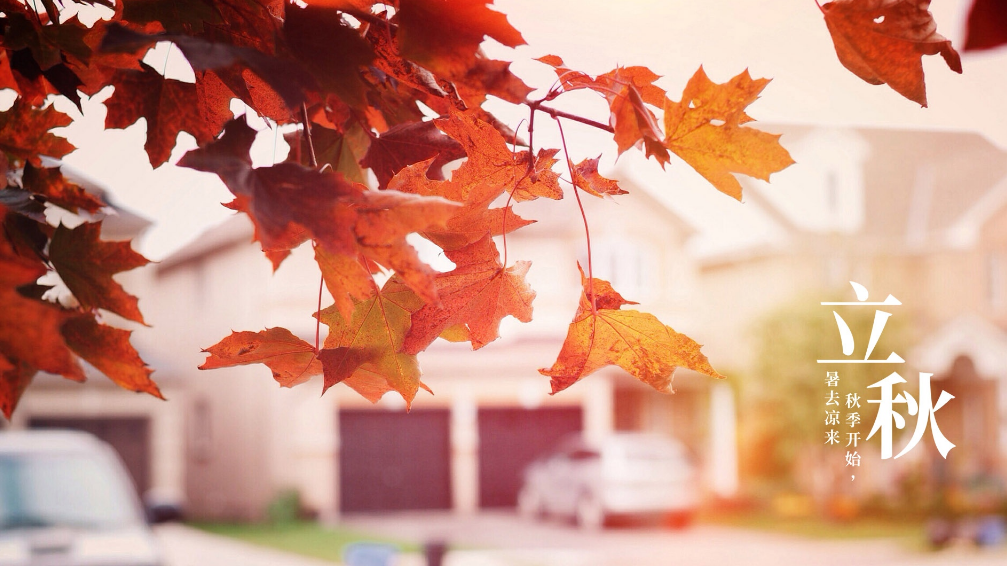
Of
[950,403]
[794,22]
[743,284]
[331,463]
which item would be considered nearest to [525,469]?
[331,463]

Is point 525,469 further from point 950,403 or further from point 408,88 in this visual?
point 408,88

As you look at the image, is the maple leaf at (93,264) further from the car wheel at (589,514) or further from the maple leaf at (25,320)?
the car wheel at (589,514)

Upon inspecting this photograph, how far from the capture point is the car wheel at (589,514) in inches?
493

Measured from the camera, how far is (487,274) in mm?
486

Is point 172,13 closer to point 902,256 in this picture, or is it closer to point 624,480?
point 624,480

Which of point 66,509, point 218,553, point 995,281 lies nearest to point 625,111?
point 66,509

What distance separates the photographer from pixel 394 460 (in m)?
13.5

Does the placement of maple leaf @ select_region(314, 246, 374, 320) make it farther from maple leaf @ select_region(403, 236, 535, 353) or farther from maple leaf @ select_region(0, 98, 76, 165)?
maple leaf @ select_region(0, 98, 76, 165)

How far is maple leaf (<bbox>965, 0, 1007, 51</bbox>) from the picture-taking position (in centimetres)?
25

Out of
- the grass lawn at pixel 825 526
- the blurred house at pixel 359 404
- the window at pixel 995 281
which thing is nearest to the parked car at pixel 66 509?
the blurred house at pixel 359 404

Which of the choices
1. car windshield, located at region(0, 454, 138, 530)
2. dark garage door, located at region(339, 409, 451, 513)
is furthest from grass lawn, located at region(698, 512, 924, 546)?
car windshield, located at region(0, 454, 138, 530)

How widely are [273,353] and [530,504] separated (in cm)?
1370

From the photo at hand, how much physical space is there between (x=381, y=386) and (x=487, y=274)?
0.26 ft

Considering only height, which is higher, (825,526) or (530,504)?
(530,504)
